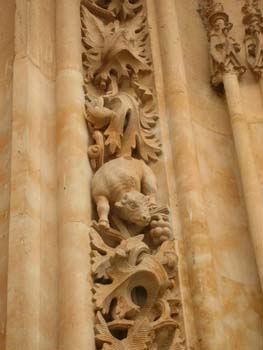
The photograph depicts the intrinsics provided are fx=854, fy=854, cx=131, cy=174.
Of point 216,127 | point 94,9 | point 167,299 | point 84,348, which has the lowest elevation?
point 84,348

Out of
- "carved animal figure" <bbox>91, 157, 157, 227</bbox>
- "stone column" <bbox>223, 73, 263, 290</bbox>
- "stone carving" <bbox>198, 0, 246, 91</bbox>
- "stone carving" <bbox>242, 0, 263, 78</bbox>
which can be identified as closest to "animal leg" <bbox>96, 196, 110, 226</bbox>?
"carved animal figure" <bbox>91, 157, 157, 227</bbox>

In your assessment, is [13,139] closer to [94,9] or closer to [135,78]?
[135,78]

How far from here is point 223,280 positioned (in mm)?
3086

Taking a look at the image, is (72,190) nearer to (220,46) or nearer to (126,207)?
(126,207)

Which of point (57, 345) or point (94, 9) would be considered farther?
point (94, 9)

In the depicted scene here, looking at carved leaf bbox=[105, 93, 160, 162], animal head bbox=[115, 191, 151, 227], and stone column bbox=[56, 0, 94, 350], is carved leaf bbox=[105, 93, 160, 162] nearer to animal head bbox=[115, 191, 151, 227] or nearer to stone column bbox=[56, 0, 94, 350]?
stone column bbox=[56, 0, 94, 350]

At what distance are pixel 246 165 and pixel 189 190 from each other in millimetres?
332

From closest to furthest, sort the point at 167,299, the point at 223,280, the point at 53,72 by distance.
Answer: the point at 167,299 < the point at 223,280 < the point at 53,72

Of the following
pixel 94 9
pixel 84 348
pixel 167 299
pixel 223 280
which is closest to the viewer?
pixel 84 348

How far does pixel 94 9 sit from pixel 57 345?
1638mm

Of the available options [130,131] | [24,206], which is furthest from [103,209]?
[130,131]

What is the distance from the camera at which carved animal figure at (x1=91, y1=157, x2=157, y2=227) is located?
9.83 feet

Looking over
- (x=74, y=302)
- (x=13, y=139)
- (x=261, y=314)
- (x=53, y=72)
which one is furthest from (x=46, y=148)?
(x=261, y=314)

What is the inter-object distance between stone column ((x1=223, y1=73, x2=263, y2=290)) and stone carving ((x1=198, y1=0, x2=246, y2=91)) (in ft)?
0.14
